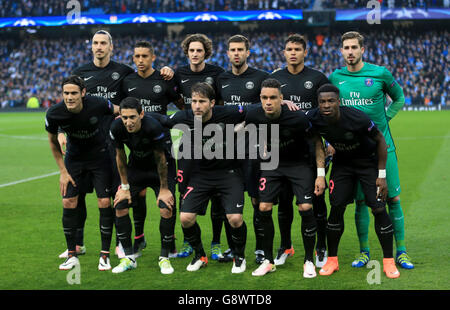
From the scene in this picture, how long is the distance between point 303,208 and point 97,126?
98.0 inches

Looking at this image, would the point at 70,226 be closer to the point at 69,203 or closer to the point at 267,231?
the point at 69,203

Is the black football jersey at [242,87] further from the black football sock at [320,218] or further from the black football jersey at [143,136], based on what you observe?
the black football sock at [320,218]

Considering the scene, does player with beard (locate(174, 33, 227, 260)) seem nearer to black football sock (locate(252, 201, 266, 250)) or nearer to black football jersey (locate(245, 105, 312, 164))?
black football sock (locate(252, 201, 266, 250))

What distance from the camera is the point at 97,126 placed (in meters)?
6.66

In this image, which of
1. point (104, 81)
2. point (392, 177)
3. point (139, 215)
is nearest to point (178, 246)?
point (139, 215)

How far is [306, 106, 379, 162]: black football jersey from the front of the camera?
5.98 meters

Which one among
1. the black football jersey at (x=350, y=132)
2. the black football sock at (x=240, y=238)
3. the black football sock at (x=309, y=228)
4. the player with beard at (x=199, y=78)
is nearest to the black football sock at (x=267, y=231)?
the black football sock at (x=240, y=238)

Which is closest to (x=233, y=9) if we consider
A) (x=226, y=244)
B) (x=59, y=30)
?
(x=59, y=30)

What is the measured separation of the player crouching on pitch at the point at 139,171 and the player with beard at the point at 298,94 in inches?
50.0

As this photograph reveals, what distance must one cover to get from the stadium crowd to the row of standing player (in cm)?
3382

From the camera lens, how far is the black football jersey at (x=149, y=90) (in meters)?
7.23

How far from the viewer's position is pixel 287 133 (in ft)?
20.2
